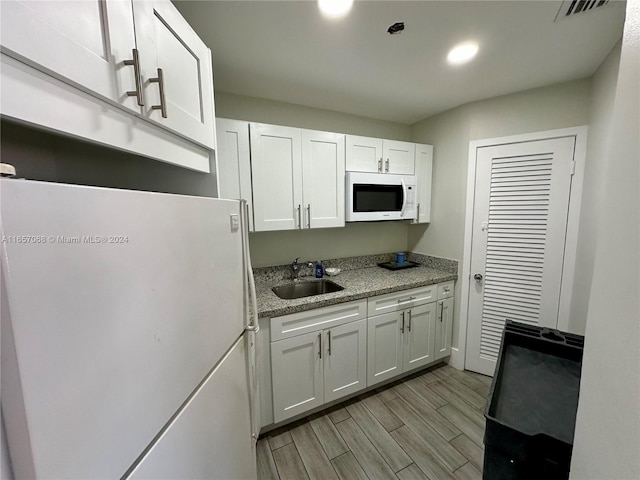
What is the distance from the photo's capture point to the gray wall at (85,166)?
74 centimetres

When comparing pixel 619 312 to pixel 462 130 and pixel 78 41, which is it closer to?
pixel 78 41

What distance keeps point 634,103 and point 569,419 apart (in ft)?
3.02

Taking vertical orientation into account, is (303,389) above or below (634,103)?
below

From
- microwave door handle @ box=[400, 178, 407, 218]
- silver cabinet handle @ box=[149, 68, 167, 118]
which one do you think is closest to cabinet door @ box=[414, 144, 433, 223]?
microwave door handle @ box=[400, 178, 407, 218]

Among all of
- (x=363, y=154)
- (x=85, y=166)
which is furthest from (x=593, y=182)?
(x=85, y=166)

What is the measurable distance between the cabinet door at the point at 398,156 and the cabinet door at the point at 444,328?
1.32m

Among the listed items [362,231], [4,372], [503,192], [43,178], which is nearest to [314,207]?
[362,231]

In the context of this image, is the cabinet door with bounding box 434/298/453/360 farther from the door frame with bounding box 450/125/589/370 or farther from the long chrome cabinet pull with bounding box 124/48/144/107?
the long chrome cabinet pull with bounding box 124/48/144/107

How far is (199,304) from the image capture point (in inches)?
28.8

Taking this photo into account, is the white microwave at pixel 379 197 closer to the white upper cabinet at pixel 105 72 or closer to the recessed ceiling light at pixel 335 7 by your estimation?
the recessed ceiling light at pixel 335 7

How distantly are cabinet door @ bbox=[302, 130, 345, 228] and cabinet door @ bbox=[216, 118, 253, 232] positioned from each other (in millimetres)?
440

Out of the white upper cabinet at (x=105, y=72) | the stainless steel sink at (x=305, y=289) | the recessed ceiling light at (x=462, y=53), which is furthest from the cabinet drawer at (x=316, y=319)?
the recessed ceiling light at (x=462, y=53)

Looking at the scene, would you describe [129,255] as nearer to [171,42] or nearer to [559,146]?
[171,42]

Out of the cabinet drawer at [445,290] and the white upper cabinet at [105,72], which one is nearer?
the white upper cabinet at [105,72]
